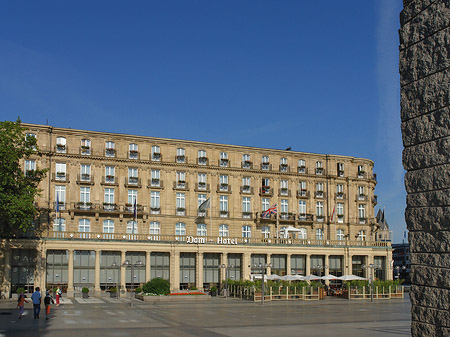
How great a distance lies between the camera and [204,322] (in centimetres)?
3594

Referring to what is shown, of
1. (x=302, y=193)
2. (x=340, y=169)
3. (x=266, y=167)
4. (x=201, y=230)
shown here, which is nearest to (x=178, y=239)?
(x=201, y=230)

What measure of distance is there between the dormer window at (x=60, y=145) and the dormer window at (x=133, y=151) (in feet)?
27.9

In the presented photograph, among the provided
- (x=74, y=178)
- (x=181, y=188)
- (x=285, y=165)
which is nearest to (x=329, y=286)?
(x=285, y=165)

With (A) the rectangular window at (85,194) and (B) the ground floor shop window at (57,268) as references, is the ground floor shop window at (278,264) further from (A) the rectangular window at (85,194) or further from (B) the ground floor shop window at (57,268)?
(B) the ground floor shop window at (57,268)

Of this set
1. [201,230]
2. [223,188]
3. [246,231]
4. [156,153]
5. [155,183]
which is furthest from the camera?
[246,231]

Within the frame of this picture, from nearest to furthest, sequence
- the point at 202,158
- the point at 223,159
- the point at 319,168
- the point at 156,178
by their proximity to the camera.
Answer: the point at 156,178 < the point at 202,158 < the point at 223,159 < the point at 319,168

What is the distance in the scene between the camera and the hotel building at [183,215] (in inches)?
2680

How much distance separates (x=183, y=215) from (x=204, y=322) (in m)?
40.9

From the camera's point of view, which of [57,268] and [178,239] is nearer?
[57,268]

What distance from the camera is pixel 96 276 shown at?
67.5 m

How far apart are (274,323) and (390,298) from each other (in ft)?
118

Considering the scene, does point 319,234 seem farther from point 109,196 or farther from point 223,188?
point 109,196

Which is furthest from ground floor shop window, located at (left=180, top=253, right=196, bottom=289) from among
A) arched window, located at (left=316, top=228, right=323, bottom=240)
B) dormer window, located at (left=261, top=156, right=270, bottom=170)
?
arched window, located at (left=316, top=228, right=323, bottom=240)

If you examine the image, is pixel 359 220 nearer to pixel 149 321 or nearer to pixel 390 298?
pixel 390 298
